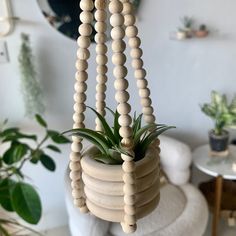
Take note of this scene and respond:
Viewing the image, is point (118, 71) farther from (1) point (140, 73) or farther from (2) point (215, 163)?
(2) point (215, 163)

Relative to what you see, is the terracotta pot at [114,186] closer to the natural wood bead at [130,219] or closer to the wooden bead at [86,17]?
the natural wood bead at [130,219]

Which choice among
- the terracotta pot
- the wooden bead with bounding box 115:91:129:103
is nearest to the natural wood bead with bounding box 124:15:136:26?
the wooden bead with bounding box 115:91:129:103

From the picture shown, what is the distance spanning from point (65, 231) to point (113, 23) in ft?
6.14

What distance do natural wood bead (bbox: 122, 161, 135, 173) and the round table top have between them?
1.36 metres

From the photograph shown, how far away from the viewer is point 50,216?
2088mm

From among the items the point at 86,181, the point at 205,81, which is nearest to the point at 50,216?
the point at 205,81

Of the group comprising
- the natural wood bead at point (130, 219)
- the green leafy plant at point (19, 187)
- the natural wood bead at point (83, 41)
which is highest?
the natural wood bead at point (83, 41)

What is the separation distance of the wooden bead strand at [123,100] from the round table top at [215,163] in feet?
4.39

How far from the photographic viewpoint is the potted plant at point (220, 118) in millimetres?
1813

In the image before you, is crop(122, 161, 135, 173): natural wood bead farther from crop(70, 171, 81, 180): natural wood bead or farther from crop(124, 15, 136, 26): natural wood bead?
crop(124, 15, 136, 26): natural wood bead

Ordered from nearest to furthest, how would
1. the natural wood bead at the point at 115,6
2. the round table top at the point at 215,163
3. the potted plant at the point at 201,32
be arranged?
1. the natural wood bead at the point at 115,6
2. the round table top at the point at 215,163
3. the potted plant at the point at 201,32

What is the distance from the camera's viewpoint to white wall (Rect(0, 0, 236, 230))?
1.71 meters

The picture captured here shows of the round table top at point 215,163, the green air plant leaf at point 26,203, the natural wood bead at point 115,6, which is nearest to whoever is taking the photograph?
the natural wood bead at point 115,6

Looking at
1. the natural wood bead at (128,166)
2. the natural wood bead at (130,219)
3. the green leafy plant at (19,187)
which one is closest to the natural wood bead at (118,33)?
the natural wood bead at (128,166)
